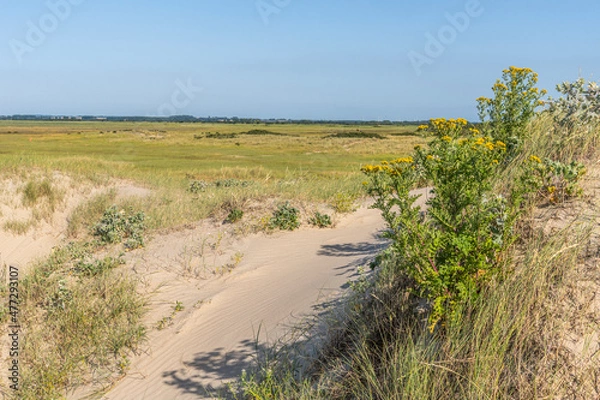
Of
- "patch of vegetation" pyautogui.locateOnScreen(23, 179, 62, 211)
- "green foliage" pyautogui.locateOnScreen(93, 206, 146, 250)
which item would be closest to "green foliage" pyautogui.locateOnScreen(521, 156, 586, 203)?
"green foliage" pyautogui.locateOnScreen(93, 206, 146, 250)

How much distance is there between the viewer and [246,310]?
21.4 feet

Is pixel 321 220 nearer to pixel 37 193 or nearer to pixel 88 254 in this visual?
pixel 88 254

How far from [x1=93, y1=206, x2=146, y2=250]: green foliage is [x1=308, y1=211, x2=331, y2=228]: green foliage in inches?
132

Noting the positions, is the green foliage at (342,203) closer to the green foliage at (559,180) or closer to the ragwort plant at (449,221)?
the green foliage at (559,180)

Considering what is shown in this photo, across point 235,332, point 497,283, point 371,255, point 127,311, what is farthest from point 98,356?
point 497,283

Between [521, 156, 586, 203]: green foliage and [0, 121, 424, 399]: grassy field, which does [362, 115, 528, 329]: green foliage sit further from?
[0, 121, 424, 399]: grassy field

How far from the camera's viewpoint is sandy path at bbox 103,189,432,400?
5.15 meters

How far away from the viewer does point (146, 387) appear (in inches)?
203

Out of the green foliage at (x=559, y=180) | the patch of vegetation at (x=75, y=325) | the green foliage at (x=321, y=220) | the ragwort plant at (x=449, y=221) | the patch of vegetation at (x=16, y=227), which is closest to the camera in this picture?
the ragwort plant at (x=449, y=221)

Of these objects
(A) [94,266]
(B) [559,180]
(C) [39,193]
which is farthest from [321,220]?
(C) [39,193]

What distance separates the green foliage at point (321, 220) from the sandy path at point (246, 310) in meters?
0.64

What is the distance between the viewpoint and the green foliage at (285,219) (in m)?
→ 10.1

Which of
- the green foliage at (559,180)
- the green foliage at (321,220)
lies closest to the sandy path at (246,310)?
the green foliage at (321,220)

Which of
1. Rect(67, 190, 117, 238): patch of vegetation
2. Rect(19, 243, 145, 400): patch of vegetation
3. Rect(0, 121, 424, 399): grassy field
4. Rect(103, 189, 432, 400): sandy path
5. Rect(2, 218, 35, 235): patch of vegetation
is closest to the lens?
Rect(103, 189, 432, 400): sandy path
